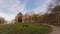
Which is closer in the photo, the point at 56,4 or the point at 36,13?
the point at 36,13

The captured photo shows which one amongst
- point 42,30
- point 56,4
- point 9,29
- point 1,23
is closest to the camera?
point 9,29

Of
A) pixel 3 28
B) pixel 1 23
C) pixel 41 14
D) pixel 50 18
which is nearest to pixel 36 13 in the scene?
pixel 41 14

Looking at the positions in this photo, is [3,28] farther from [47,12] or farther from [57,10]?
[57,10]

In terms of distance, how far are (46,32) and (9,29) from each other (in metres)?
1.03

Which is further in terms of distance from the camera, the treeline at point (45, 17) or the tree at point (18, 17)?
the treeline at point (45, 17)

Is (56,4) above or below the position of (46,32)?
above

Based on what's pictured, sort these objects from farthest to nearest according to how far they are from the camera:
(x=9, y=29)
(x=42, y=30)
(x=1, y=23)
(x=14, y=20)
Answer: (x=14, y=20) < (x=1, y=23) < (x=42, y=30) < (x=9, y=29)

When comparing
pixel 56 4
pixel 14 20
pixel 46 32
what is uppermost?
pixel 56 4

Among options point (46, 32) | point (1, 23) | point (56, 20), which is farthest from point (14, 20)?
point (56, 20)

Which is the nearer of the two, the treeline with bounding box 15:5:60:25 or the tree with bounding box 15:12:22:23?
the tree with bounding box 15:12:22:23

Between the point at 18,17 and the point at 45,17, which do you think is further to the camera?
the point at 45,17

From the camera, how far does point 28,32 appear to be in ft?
12.0

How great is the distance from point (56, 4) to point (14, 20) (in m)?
1.63

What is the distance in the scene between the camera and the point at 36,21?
4980 millimetres
